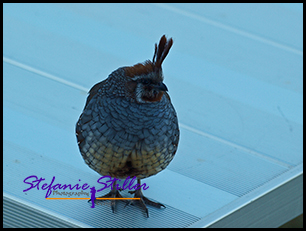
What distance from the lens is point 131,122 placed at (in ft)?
8.89

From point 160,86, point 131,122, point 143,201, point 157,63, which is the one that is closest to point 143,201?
point 143,201

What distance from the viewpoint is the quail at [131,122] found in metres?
2.65

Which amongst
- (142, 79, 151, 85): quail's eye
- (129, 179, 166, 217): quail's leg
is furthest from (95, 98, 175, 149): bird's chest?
(129, 179, 166, 217): quail's leg

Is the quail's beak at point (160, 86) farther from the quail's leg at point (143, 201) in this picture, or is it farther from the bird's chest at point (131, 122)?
the quail's leg at point (143, 201)

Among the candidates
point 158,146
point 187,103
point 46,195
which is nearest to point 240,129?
point 187,103

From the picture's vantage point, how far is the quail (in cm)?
265

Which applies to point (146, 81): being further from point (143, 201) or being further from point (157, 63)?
point (143, 201)

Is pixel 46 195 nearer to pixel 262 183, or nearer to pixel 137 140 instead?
pixel 137 140

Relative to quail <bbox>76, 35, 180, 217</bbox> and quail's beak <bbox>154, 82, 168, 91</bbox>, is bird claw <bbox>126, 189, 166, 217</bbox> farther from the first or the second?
quail's beak <bbox>154, 82, 168, 91</bbox>

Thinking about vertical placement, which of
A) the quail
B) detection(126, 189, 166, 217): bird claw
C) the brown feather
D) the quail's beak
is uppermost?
the brown feather

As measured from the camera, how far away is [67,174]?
3.32 m

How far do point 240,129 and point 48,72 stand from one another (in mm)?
1809

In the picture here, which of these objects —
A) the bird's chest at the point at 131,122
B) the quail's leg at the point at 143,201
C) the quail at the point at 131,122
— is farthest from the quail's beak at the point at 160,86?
the quail's leg at the point at 143,201

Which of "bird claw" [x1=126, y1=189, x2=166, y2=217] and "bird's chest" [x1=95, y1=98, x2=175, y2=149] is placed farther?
"bird claw" [x1=126, y1=189, x2=166, y2=217]
